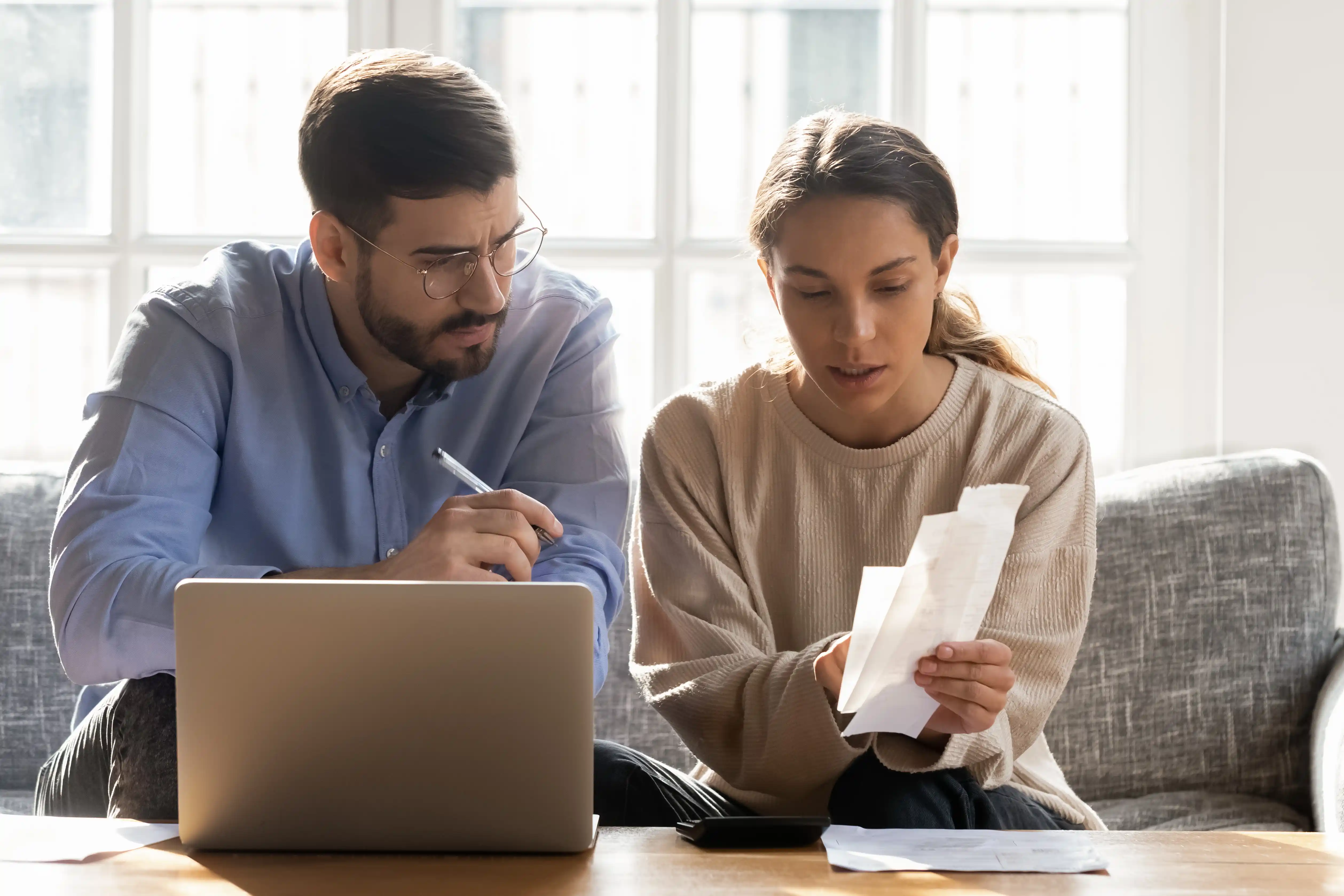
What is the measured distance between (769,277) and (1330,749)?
0.89 metres

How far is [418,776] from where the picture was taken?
94 centimetres

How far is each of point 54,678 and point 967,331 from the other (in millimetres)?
1376

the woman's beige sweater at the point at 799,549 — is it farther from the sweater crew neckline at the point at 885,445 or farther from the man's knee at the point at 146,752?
the man's knee at the point at 146,752

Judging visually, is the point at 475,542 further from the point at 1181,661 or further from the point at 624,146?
the point at 624,146

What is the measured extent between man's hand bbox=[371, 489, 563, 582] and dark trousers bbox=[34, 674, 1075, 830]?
24 cm

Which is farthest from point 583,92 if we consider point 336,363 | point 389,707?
point 389,707

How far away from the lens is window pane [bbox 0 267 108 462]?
2.45 metres

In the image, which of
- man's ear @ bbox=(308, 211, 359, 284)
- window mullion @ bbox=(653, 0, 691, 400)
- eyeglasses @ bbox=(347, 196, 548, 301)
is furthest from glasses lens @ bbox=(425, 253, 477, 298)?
window mullion @ bbox=(653, 0, 691, 400)

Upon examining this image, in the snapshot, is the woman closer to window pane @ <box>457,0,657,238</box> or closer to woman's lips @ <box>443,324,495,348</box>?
woman's lips @ <box>443,324,495,348</box>

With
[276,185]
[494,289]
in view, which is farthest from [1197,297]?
[276,185]

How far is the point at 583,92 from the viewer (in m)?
2.46

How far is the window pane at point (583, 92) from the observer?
2.45 metres

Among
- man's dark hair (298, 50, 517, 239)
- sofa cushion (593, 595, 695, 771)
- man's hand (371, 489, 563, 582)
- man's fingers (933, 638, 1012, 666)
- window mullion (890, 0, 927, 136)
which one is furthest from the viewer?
window mullion (890, 0, 927, 136)

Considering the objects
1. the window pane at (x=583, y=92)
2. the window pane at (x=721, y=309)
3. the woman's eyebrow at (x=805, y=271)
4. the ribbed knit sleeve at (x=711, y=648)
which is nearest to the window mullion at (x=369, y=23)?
the window pane at (x=583, y=92)
